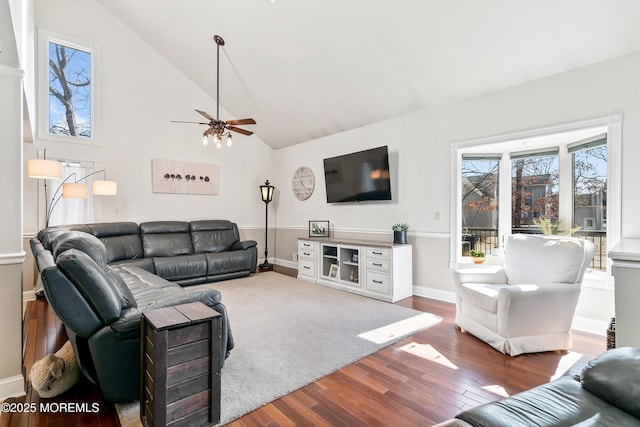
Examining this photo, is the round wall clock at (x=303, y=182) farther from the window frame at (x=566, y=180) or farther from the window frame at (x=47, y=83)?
the window frame at (x=47, y=83)

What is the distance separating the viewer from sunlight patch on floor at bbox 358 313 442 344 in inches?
115

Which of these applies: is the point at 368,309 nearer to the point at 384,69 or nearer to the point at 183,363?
the point at 183,363

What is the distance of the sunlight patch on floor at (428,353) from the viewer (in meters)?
2.45

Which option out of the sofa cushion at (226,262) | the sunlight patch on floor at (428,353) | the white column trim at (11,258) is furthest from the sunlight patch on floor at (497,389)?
the sofa cushion at (226,262)

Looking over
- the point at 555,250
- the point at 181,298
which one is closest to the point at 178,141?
the point at 181,298

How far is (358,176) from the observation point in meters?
5.02

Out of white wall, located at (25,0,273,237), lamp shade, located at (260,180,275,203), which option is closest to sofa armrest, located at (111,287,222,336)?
white wall, located at (25,0,273,237)

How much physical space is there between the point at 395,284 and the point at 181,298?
2797 mm

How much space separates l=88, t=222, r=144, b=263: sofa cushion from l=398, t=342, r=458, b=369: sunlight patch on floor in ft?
13.9

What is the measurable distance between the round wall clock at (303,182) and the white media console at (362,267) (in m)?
1.27

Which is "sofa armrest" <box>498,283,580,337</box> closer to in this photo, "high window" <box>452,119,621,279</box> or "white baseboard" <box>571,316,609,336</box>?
"white baseboard" <box>571,316,609,336</box>

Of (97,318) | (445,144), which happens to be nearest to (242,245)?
(445,144)

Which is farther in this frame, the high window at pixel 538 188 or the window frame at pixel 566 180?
the high window at pixel 538 188

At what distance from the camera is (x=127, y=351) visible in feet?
6.13
